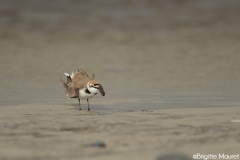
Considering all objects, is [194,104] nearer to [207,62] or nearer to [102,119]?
[102,119]

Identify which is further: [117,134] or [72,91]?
[72,91]

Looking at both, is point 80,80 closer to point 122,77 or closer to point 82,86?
point 82,86

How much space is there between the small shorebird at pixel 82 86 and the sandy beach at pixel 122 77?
0.93 feet

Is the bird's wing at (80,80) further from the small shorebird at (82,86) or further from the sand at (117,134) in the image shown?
the sand at (117,134)

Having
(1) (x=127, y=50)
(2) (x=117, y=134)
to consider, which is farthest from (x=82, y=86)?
(1) (x=127, y=50)

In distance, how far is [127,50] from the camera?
64.4ft

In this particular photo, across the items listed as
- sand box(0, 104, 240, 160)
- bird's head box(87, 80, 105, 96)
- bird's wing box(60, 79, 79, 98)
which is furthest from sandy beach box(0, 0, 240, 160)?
bird's head box(87, 80, 105, 96)

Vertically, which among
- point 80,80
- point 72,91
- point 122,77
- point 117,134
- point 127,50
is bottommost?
point 117,134

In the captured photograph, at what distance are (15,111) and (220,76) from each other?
684cm

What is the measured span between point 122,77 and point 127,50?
5169mm

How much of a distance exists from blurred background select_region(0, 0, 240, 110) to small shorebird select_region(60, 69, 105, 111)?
1.34ft

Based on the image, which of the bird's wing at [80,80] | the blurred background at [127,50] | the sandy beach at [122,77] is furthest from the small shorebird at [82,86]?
the blurred background at [127,50]

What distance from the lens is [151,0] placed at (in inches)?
1067

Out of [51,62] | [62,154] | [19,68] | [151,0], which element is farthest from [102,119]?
[151,0]
